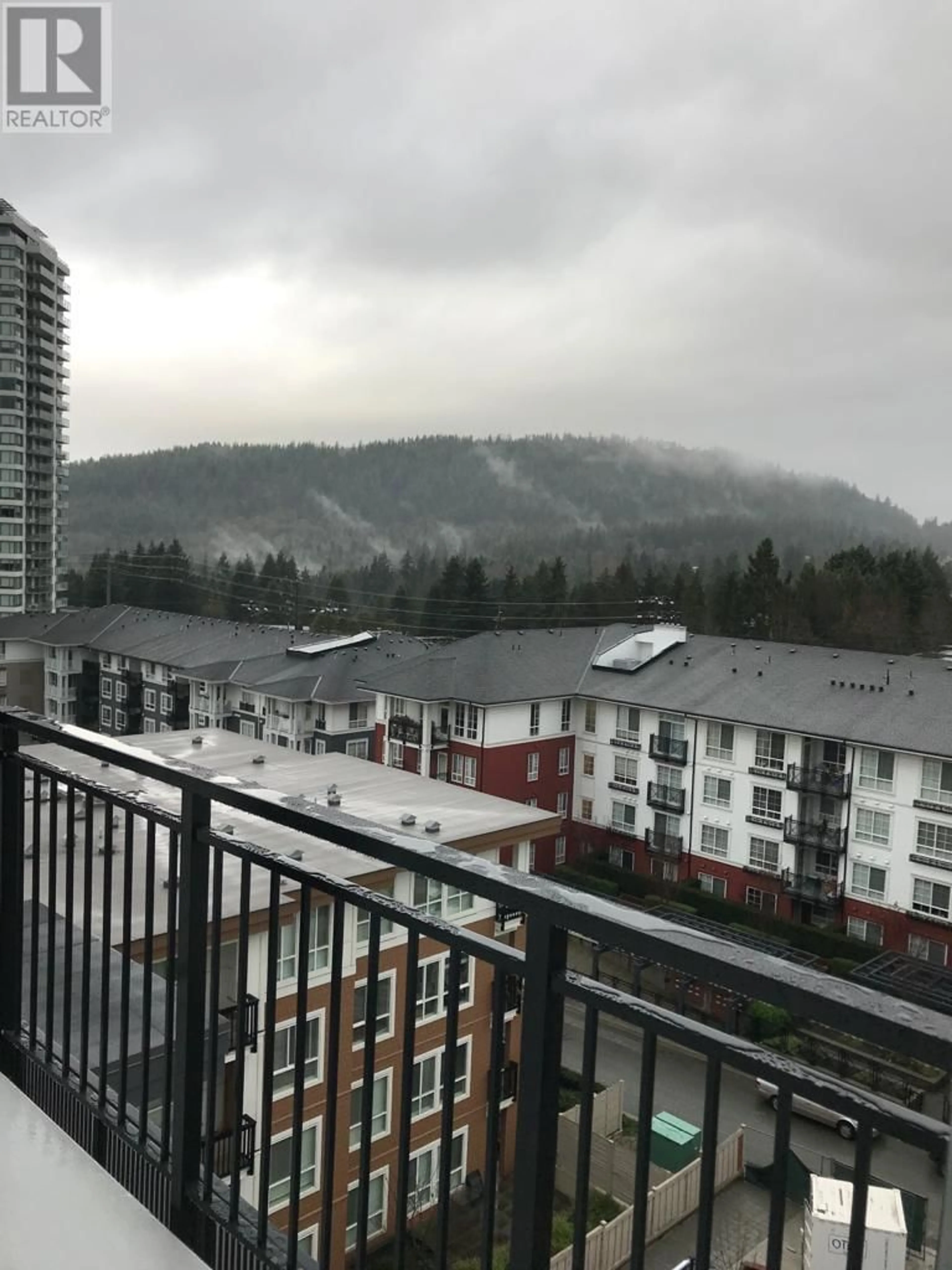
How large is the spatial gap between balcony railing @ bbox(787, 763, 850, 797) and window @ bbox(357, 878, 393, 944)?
51.5 ft

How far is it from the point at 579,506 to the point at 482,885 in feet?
200

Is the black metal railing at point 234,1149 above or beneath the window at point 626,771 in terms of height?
above

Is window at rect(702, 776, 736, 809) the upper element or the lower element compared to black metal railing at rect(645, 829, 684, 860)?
upper

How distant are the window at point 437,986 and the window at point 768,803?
15.1 metres

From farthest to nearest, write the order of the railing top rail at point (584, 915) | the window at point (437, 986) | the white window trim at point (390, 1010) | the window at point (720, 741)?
the window at point (720, 741), the white window trim at point (390, 1010), the window at point (437, 986), the railing top rail at point (584, 915)

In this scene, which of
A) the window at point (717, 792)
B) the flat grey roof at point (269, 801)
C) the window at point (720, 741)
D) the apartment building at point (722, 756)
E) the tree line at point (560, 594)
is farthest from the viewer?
the tree line at point (560, 594)

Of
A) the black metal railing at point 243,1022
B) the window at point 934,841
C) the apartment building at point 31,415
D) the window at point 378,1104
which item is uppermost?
the apartment building at point 31,415

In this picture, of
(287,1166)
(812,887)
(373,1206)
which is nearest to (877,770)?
(812,887)

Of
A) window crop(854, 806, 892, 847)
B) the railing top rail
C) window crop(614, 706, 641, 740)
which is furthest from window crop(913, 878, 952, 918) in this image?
the railing top rail

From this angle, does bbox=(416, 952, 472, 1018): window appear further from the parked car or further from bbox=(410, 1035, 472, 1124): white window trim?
the parked car

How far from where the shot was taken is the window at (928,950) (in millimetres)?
14805

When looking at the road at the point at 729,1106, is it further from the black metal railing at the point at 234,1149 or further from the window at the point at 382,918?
the black metal railing at the point at 234,1149

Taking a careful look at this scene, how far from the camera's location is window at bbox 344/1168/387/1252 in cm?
111

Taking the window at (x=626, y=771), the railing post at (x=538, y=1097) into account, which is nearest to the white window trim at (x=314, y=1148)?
the railing post at (x=538, y=1097)
